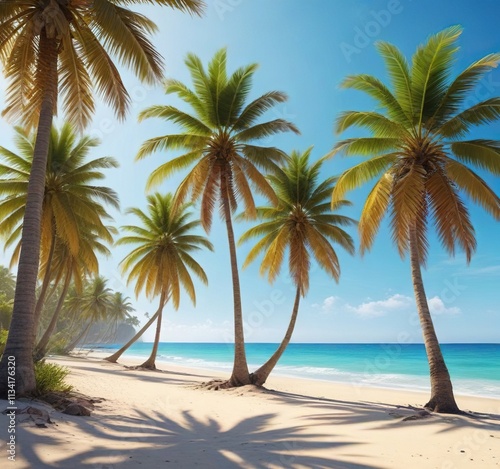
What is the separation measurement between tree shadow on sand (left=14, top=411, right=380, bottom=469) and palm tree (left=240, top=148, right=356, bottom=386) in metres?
10.5

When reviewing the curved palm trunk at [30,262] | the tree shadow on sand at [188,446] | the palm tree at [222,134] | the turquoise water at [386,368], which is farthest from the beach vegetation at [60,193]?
the turquoise water at [386,368]

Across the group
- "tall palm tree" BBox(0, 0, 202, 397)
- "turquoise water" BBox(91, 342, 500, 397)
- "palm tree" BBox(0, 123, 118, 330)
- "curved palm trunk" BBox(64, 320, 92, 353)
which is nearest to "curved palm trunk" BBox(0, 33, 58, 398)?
"tall palm tree" BBox(0, 0, 202, 397)

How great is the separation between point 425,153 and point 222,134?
8348 mm

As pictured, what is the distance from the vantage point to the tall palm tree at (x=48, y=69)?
768 cm

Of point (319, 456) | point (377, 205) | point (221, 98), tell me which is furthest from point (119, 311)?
point (319, 456)

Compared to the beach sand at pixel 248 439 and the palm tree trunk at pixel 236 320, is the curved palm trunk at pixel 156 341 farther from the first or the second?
the beach sand at pixel 248 439

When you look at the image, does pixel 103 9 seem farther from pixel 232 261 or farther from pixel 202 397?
pixel 202 397

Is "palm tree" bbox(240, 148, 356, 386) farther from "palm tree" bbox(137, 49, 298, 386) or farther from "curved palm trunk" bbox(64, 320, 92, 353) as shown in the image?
"curved palm trunk" bbox(64, 320, 92, 353)

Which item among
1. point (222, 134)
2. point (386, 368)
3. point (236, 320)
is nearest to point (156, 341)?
point (236, 320)

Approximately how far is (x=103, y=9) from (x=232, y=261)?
9.64 m

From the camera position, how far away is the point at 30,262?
7.88 meters

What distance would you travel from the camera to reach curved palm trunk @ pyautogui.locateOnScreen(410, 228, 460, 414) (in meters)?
9.44

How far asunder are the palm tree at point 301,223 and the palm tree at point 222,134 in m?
2.24

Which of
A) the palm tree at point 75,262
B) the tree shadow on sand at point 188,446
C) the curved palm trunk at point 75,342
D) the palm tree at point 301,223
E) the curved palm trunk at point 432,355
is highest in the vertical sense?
the palm tree at point 301,223
